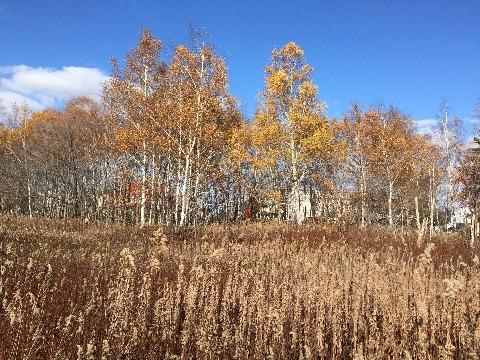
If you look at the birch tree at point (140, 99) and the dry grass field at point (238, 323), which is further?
the birch tree at point (140, 99)

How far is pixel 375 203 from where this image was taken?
93.2 ft

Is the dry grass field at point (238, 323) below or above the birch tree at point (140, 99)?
below

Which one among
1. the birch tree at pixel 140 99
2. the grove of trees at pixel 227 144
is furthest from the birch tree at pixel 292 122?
the birch tree at pixel 140 99

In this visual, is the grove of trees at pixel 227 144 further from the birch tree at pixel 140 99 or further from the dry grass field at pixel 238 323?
the dry grass field at pixel 238 323

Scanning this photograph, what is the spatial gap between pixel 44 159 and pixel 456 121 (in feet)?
136

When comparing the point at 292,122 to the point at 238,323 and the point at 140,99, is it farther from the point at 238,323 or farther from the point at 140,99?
the point at 238,323

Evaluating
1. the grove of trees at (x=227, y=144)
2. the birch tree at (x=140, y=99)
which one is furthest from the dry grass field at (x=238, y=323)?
the birch tree at (x=140, y=99)

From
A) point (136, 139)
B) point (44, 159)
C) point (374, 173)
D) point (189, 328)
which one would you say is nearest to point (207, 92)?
point (136, 139)

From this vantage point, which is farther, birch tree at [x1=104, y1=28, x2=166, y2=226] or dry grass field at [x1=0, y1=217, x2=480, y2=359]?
birch tree at [x1=104, y1=28, x2=166, y2=226]

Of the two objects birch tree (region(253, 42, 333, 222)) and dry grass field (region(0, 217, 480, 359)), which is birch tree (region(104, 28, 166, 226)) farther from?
dry grass field (region(0, 217, 480, 359))

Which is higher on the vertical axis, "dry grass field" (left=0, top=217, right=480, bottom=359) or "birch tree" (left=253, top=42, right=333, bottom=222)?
"birch tree" (left=253, top=42, right=333, bottom=222)

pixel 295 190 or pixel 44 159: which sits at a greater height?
pixel 44 159

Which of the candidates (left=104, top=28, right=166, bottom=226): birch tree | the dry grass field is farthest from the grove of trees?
the dry grass field

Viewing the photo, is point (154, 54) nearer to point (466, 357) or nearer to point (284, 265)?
point (284, 265)
